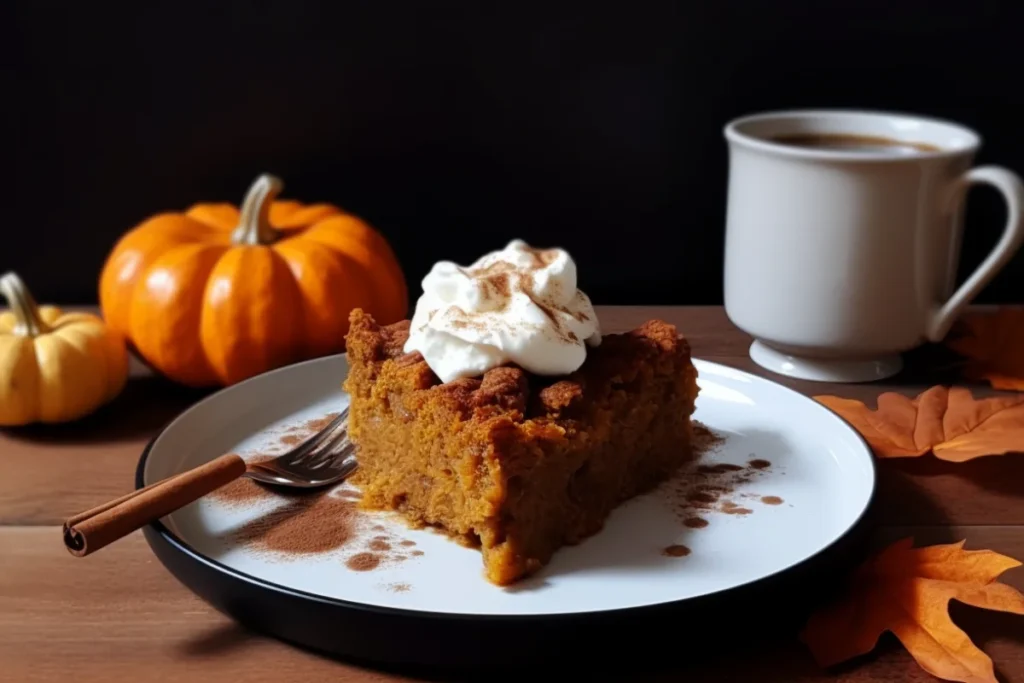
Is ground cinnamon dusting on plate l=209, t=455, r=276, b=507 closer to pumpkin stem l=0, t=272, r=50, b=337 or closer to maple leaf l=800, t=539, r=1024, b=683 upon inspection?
pumpkin stem l=0, t=272, r=50, b=337

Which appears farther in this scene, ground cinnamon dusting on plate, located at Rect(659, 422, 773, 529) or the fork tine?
the fork tine

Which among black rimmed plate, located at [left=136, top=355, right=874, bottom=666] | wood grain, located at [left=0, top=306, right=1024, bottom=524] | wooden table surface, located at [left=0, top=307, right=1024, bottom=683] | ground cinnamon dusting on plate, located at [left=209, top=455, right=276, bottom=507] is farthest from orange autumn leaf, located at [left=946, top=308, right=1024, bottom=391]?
ground cinnamon dusting on plate, located at [left=209, top=455, right=276, bottom=507]

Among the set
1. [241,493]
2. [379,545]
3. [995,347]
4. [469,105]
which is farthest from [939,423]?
[469,105]

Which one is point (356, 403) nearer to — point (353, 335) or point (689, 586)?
point (353, 335)

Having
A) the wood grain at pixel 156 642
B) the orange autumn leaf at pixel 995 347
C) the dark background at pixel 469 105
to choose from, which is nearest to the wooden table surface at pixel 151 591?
the wood grain at pixel 156 642

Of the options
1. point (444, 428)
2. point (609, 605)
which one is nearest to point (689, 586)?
point (609, 605)
